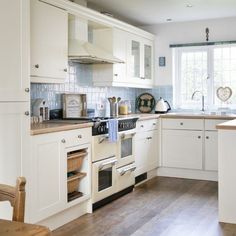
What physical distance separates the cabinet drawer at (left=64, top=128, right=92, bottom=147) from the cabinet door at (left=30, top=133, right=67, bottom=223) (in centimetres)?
9

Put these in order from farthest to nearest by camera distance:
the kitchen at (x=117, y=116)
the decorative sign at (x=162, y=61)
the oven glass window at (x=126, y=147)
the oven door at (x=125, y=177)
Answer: the decorative sign at (x=162, y=61)
the oven glass window at (x=126, y=147)
the oven door at (x=125, y=177)
the kitchen at (x=117, y=116)

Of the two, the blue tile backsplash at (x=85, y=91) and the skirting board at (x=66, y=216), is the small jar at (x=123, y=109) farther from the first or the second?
the skirting board at (x=66, y=216)

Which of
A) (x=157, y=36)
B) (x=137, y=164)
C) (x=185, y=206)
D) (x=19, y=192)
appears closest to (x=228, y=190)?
(x=185, y=206)

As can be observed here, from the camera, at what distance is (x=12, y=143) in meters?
2.90

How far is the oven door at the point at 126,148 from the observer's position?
14.7 feet

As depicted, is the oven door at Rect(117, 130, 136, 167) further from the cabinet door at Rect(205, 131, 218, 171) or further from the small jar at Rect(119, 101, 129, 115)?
the cabinet door at Rect(205, 131, 218, 171)

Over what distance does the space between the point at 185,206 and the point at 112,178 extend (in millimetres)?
833

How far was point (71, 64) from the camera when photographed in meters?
4.64

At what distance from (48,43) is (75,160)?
3.69 ft

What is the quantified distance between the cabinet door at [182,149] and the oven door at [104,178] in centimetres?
157

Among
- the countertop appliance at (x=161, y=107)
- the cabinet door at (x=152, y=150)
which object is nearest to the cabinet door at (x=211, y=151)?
the cabinet door at (x=152, y=150)

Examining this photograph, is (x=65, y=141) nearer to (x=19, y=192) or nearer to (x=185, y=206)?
(x=185, y=206)

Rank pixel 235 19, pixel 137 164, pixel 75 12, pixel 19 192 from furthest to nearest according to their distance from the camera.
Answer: pixel 235 19, pixel 137 164, pixel 75 12, pixel 19 192

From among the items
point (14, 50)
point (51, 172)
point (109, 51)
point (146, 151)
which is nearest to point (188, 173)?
point (146, 151)
